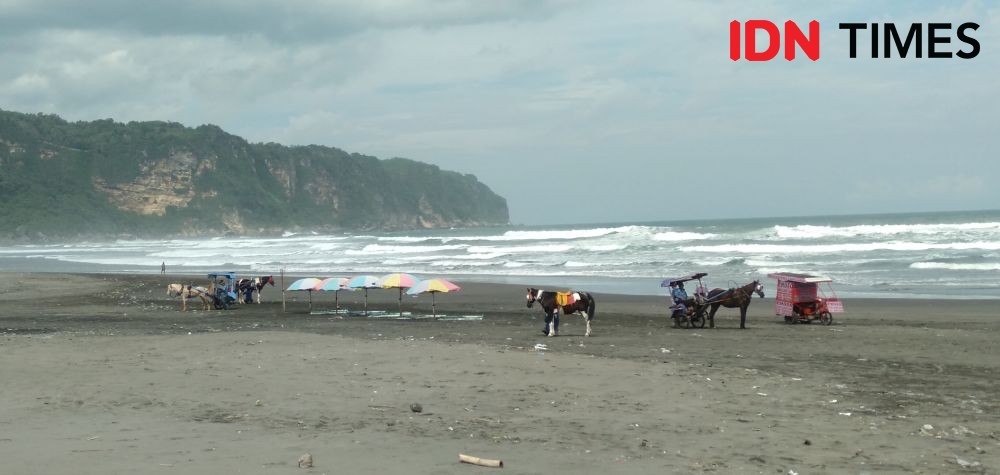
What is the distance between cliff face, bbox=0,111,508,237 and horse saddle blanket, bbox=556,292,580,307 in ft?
336

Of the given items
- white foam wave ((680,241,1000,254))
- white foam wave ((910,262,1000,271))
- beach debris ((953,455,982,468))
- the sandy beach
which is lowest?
beach debris ((953,455,982,468))

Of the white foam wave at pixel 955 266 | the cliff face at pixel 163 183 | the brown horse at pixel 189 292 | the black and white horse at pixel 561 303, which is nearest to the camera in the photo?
the black and white horse at pixel 561 303

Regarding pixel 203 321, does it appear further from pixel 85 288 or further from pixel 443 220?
pixel 443 220

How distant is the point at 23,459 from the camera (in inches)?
251

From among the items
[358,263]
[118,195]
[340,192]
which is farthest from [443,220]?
[358,263]

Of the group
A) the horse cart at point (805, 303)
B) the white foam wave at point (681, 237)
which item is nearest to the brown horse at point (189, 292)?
the horse cart at point (805, 303)

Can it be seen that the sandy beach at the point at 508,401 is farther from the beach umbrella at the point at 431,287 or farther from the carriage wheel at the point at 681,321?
the beach umbrella at the point at 431,287

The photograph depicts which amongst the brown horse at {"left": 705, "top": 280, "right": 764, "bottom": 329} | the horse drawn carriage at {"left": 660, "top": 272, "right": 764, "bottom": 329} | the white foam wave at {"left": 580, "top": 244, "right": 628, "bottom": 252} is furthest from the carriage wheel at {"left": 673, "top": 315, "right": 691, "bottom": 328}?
the white foam wave at {"left": 580, "top": 244, "right": 628, "bottom": 252}

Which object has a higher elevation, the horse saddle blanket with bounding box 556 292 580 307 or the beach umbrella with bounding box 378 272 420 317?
the beach umbrella with bounding box 378 272 420 317

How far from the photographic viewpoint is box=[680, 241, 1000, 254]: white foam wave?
146ft

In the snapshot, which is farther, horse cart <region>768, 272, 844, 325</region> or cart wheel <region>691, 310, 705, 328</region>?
horse cart <region>768, 272, 844, 325</region>

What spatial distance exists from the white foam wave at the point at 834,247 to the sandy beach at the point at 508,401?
97.2 ft

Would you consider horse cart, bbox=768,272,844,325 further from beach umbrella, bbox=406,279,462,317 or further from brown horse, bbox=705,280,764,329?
beach umbrella, bbox=406,279,462,317

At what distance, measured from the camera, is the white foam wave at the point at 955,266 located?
33875mm
